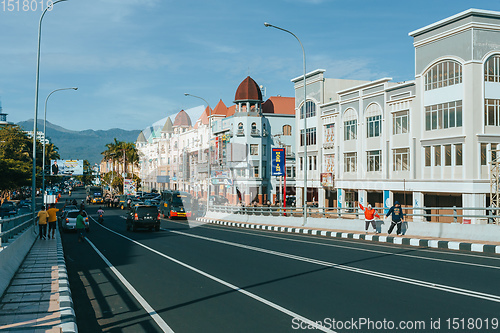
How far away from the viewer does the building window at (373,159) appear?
45.6m

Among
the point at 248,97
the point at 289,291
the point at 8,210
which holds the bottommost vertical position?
the point at 8,210

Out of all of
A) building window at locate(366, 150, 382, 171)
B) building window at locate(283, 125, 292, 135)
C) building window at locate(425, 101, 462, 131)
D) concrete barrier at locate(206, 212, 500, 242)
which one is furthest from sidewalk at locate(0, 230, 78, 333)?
building window at locate(283, 125, 292, 135)

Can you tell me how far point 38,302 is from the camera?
9203mm

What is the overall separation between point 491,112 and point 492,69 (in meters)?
3.24

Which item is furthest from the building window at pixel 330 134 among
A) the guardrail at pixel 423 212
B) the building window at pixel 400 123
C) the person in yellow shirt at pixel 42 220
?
the person in yellow shirt at pixel 42 220

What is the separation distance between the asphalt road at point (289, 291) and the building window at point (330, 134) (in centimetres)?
3631

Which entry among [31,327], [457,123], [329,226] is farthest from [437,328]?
[457,123]

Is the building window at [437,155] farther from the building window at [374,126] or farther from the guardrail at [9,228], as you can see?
the guardrail at [9,228]

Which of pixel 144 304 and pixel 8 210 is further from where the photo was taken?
pixel 8 210

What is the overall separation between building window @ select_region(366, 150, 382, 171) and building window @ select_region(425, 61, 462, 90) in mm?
8288

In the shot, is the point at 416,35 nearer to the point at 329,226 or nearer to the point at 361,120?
the point at 361,120

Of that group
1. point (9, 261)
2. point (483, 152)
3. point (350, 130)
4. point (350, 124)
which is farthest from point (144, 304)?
point (350, 124)

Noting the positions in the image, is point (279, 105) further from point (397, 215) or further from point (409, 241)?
point (409, 241)

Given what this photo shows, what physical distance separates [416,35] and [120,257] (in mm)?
33107
